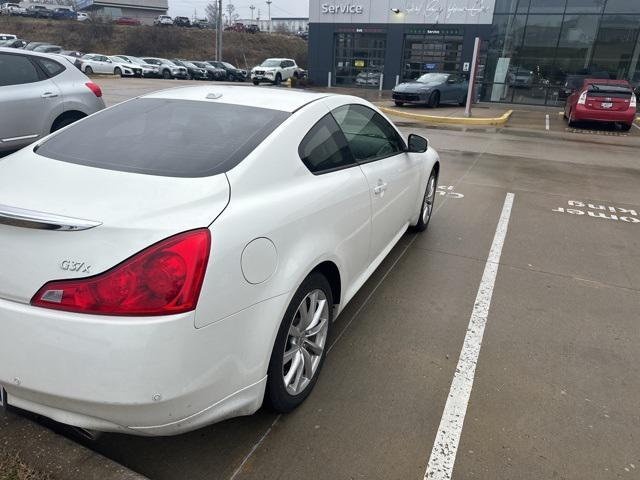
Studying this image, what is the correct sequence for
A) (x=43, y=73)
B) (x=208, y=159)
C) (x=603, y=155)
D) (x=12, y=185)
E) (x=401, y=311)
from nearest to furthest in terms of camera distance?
(x=12, y=185) < (x=208, y=159) < (x=401, y=311) < (x=43, y=73) < (x=603, y=155)

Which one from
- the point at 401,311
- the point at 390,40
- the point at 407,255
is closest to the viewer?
the point at 401,311

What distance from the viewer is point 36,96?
6.15 meters

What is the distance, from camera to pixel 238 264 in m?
1.91

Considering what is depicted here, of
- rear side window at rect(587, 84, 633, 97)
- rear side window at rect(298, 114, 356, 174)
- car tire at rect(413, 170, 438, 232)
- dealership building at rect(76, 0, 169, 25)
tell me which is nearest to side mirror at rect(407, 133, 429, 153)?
car tire at rect(413, 170, 438, 232)

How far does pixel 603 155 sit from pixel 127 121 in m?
11.2

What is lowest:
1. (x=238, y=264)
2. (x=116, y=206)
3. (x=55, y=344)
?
(x=55, y=344)

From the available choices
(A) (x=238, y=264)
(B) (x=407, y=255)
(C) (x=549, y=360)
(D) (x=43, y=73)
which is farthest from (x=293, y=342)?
(D) (x=43, y=73)

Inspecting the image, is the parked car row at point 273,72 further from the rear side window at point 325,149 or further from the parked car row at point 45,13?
the parked car row at point 45,13

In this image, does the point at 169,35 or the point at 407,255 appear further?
the point at 169,35

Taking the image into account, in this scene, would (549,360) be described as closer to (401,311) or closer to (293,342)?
(401,311)

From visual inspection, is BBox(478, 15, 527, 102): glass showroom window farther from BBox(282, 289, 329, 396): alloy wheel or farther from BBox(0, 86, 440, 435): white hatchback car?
BBox(282, 289, 329, 396): alloy wheel

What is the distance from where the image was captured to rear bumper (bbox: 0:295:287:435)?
1.69 meters

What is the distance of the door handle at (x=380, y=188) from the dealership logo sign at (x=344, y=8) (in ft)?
93.1

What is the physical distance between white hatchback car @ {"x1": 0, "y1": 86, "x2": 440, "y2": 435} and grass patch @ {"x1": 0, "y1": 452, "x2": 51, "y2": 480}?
0.31 m
